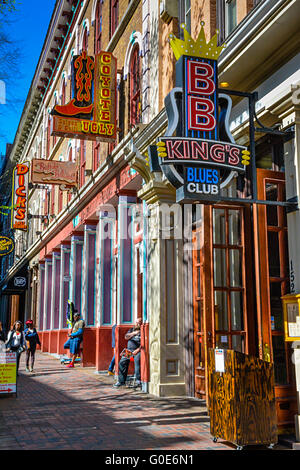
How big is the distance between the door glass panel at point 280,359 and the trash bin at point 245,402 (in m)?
0.70

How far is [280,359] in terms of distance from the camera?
6.82 m

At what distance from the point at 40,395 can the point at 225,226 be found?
18.0ft

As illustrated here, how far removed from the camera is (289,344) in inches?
267

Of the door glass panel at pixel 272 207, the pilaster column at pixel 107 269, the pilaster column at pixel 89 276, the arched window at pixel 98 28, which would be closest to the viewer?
the door glass panel at pixel 272 207

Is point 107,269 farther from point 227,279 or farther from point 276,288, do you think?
point 276,288

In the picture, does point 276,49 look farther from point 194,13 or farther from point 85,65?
point 85,65

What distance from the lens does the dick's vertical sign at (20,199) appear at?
28.1 metres

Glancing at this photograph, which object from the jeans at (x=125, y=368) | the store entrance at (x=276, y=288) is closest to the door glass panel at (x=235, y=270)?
the store entrance at (x=276, y=288)

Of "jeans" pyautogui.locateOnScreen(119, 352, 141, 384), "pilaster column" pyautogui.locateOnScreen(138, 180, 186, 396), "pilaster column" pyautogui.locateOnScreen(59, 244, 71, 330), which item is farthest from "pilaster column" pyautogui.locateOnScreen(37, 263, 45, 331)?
"pilaster column" pyautogui.locateOnScreen(138, 180, 186, 396)

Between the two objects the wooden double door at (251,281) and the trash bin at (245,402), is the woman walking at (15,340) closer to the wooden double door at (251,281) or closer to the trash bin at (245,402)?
the wooden double door at (251,281)

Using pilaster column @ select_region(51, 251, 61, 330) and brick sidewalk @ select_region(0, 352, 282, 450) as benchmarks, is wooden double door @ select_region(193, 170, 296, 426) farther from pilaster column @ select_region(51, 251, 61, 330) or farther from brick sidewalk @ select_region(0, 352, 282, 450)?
pilaster column @ select_region(51, 251, 61, 330)

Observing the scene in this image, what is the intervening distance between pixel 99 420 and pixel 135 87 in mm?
9209

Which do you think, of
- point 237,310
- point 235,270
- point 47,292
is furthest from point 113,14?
point 47,292
